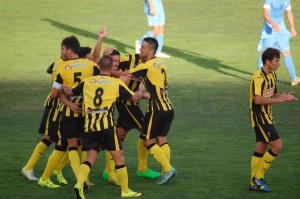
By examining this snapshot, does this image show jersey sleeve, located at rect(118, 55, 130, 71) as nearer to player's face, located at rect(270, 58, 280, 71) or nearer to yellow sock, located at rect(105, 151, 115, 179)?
yellow sock, located at rect(105, 151, 115, 179)

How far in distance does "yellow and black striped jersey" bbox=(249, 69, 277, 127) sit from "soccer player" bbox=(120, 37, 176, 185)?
1347mm

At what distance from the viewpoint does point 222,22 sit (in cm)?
2734

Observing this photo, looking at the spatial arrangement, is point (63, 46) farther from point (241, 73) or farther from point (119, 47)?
point (119, 47)

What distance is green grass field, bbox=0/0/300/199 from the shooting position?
41.2 feet

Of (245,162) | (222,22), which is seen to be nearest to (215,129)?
(245,162)

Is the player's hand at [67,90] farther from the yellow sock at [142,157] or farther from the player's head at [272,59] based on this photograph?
the player's head at [272,59]

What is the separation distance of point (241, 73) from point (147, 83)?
29.8 ft

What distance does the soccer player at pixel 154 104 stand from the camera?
40.7 ft

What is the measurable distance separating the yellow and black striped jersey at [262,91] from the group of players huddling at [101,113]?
53.4 inches

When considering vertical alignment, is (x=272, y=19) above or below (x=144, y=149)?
above

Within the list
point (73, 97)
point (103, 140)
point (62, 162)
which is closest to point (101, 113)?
point (103, 140)

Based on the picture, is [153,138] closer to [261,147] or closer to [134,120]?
[134,120]

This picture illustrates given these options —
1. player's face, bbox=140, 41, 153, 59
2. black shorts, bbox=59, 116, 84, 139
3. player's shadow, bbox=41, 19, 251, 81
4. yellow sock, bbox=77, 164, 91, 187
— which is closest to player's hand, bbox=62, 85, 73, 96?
black shorts, bbox=59, 116, 84, 139

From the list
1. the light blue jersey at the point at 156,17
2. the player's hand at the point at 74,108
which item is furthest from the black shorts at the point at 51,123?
the light blue jersey at the point at 156,17
